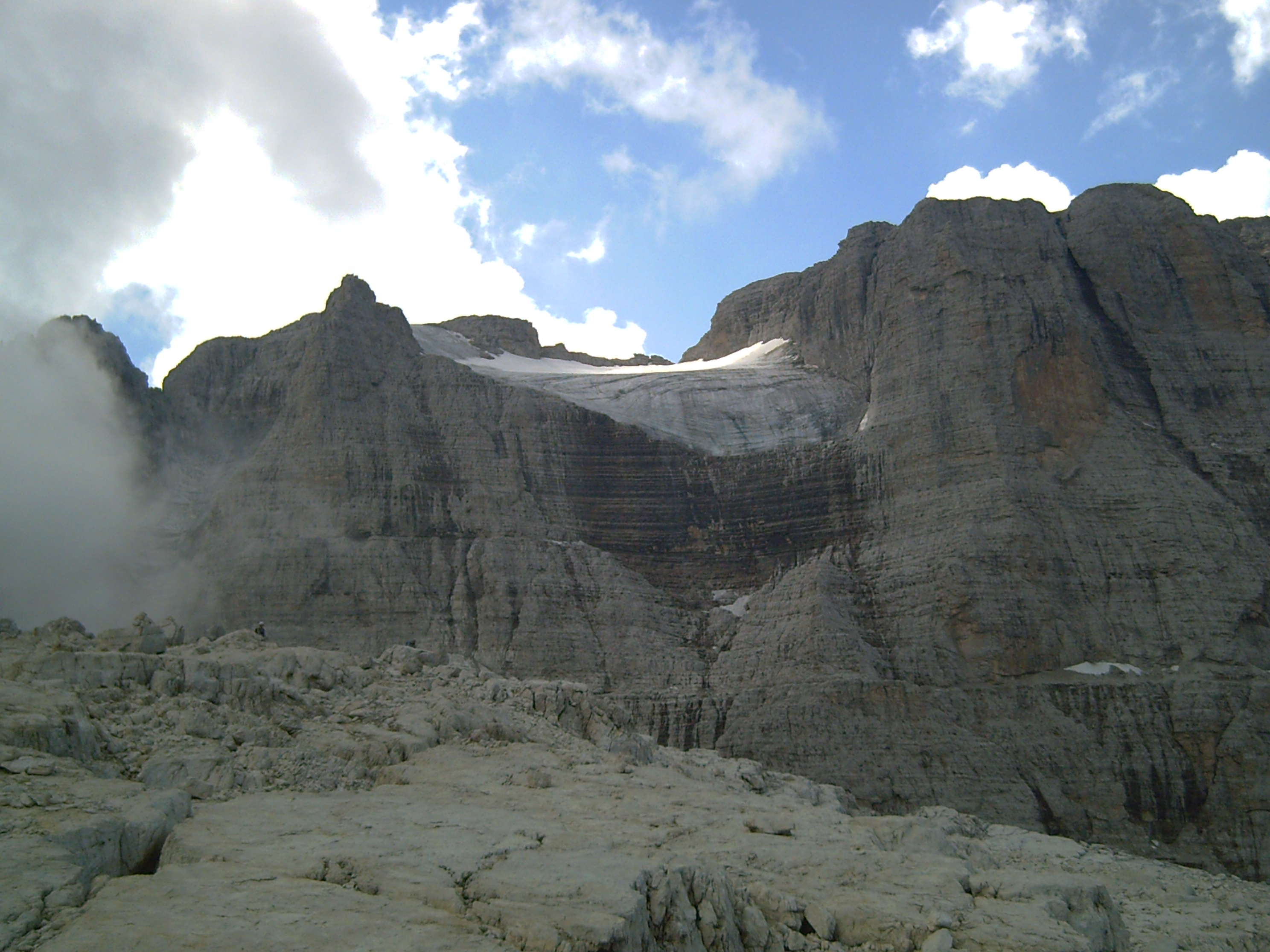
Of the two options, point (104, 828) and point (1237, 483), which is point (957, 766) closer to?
point (1237, 483)

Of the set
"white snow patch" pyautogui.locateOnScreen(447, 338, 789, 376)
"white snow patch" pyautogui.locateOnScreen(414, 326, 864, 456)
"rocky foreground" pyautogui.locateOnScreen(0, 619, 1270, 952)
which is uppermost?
"white snow patch" pyautogui.locateOnScreen(447, 338, 789, 376)

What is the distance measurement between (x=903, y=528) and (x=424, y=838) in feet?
83.7

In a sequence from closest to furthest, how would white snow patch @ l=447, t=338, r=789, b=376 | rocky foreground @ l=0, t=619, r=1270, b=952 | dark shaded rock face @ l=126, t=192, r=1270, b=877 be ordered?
rocky foreground @ l=0, t=619, r=1270, b=952 < dark shaded rock face @ l=126, t=192, r=1270, b=877 < white snow patch @ l=447, t=338, r=789, b=376

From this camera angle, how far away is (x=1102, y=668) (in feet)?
112

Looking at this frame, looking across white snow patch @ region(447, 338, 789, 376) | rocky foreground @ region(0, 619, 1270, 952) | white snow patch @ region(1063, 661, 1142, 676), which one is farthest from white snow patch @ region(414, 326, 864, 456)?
rocky foreground @ region(0, 619, 1270, 952)

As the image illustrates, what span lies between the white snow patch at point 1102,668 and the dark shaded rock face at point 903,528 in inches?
8.6

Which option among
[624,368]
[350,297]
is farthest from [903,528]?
[624,368]

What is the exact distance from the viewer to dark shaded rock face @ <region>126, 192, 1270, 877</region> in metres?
32.7

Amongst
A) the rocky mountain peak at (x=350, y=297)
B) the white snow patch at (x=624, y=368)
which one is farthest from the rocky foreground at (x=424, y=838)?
the white snow patch at (x=624, y=368)

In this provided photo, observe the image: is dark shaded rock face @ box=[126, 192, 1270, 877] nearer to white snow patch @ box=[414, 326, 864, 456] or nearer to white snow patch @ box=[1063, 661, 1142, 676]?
white snow patch @ box=[1063, 661, 1142, 676]

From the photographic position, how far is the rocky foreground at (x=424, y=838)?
39.6 ft

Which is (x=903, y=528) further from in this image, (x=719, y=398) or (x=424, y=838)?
(x=424, y=838)

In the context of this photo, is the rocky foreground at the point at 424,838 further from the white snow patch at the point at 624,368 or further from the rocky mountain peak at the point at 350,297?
the white snow patch at the point at 624,368

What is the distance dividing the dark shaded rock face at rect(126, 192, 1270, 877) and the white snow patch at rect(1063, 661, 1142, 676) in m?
0.22
